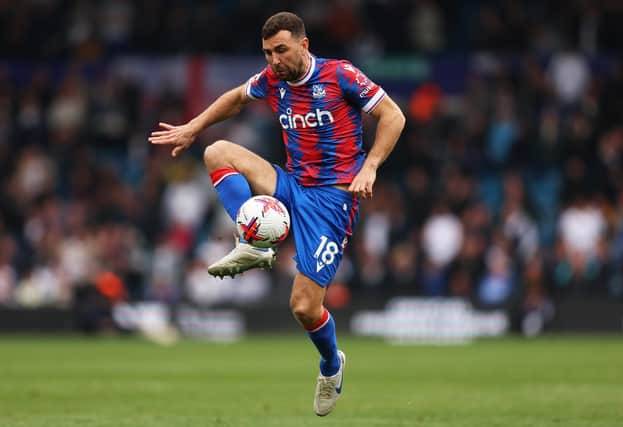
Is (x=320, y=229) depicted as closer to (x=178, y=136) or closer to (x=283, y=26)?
(x=178, y=136)

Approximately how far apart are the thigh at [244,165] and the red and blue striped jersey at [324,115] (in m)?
0.27

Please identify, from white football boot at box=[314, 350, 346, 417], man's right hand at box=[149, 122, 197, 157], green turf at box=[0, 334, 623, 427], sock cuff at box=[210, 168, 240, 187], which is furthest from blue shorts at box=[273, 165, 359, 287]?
green turf at box=[0, 334, 623, 427]

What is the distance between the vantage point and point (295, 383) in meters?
13.5

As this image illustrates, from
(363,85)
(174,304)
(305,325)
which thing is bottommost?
(174,304)

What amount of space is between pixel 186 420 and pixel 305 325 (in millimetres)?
1289

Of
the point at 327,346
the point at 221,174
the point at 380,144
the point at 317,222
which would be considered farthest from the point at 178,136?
the point at 327,346

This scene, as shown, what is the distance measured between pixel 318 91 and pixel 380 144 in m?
0.64

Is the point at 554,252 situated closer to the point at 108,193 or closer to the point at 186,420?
the point at 108,193

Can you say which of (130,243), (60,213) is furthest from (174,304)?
(60,213)

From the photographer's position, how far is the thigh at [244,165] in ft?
30.3

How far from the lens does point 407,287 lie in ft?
67.8

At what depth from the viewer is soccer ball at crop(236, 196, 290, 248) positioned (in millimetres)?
8914

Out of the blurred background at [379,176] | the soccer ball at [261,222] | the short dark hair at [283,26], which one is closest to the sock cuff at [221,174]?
the soccer ball at [261,222]

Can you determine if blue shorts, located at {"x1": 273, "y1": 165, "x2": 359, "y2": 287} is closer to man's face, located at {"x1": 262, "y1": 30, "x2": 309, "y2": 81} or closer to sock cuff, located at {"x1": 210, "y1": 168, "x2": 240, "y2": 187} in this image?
sock cuff, located at {"x1": 210, "y1": 168, "x2": 240, "y2": 187}
